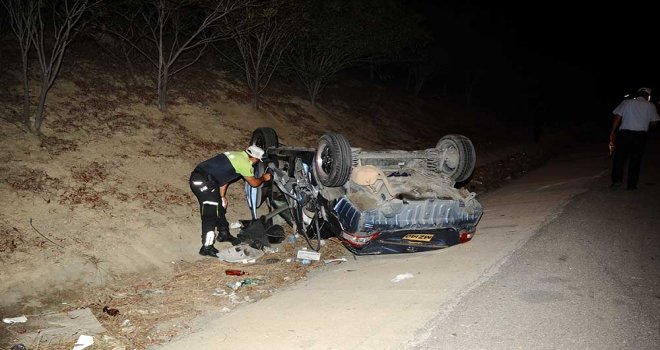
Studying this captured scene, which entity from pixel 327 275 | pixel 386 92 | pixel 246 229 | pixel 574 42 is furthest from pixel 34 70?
pixel 574 42

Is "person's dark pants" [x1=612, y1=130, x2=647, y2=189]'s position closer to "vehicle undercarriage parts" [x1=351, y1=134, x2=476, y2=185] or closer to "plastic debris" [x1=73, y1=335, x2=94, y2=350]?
"vehicle undercarriage parts" [x1=351, y1=134, x2=476, y2=185]

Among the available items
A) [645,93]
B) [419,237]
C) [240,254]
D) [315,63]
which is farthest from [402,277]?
[315,63]

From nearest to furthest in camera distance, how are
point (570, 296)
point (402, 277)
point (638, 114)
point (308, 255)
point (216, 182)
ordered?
point (570, 296), point (402, 277), point (308, 255), point (216, 182), point (638, 114)

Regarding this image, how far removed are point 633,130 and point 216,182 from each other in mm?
7030

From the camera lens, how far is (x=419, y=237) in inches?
202

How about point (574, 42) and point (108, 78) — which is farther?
point (574, 42)

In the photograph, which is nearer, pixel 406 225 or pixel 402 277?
pixel 402 277

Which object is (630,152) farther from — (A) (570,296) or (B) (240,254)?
(B) (240,254)

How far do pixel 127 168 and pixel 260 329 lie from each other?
4.87m

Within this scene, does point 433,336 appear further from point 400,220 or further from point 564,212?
point 564,212

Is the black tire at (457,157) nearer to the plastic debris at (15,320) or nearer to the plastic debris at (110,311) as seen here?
the plastic debris at (110,311)

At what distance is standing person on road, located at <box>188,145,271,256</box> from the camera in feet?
19.2

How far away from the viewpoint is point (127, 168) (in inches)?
292

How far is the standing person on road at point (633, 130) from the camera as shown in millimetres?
7352
